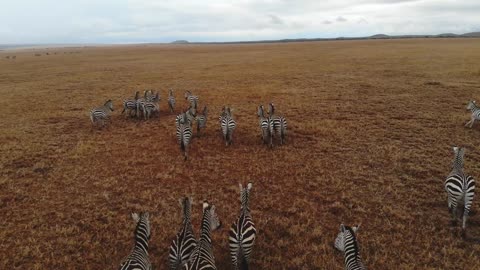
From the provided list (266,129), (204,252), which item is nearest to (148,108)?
(266,129)

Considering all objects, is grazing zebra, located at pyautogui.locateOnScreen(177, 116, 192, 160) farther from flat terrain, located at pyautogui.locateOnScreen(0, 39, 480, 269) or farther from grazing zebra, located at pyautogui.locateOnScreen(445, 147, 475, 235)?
grazing zebra, located at pyautogui.locateOnScreen(445, 147, 475, 235)

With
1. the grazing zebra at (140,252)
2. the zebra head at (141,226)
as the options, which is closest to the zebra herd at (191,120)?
the zebra head at (141,226)

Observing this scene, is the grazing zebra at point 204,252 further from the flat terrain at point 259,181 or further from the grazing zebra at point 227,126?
the grazing zebra at point 227,126

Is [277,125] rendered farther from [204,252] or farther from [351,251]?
[204,252]

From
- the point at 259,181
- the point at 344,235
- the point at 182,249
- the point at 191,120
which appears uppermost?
the point at 191,120

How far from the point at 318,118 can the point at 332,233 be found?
9.96 m

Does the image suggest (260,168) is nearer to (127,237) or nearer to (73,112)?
(127,237)

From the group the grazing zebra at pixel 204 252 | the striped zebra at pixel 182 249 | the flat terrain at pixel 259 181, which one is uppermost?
the grazing zebra at pixel 204 252

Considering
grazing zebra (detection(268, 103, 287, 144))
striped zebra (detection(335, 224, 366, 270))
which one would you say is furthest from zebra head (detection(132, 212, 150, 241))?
grazing zebra (detection(268, 103, 287, 144))

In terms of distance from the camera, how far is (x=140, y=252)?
6105 millimetres

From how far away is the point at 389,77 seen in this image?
29859 mm

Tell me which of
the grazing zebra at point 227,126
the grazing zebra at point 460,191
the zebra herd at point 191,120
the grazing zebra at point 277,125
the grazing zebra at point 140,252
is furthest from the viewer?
the grazing zebra at point 227,126

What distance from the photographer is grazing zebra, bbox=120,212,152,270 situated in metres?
5.61

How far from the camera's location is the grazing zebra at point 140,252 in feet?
18.4
